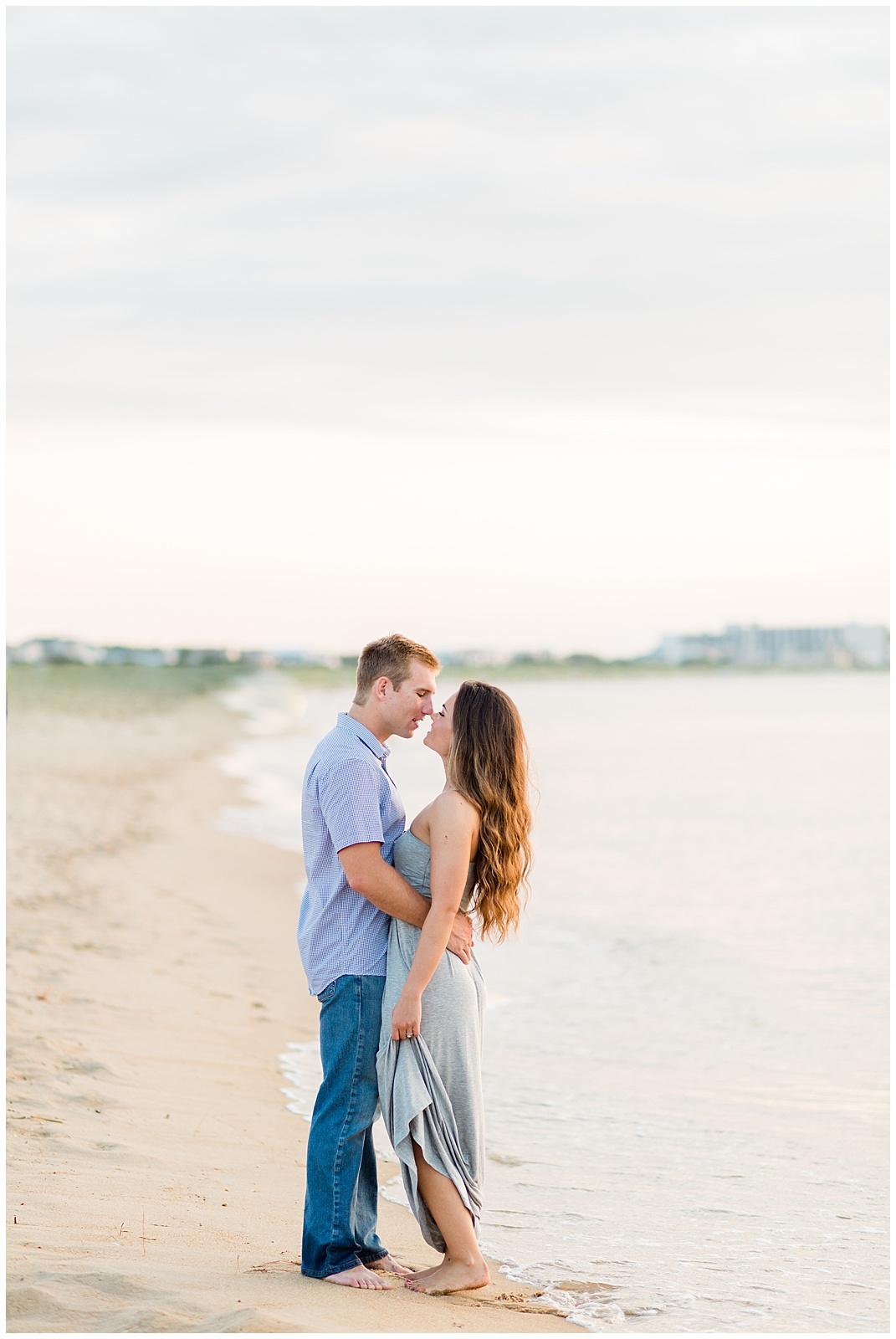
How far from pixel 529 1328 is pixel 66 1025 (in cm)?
371

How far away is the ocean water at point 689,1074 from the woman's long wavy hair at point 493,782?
13 centimetres

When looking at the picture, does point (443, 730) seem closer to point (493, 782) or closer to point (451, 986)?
point (493, 782)

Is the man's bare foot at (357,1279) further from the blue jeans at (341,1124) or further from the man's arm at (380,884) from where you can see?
the man's arm at (380,884)

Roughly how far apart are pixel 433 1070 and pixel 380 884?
62 cm

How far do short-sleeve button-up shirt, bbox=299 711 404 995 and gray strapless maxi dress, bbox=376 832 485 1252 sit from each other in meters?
0.07

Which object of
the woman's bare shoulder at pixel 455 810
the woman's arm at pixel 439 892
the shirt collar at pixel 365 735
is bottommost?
the woman's arm at pixel 439 892

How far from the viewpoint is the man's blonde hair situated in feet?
13.4

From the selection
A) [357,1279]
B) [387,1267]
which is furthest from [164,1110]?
[357,1279]

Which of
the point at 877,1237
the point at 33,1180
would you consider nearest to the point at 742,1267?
the point at 877,1237

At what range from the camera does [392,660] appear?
4.08 m

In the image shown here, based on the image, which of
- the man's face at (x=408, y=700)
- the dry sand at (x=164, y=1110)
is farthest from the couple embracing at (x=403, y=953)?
the dry sand at (x=164, y=1110)

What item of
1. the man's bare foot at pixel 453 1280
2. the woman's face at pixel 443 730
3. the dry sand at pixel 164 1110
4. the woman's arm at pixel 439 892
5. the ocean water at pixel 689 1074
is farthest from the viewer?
the ocean water at pixel 689 1074

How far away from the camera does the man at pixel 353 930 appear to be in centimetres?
392

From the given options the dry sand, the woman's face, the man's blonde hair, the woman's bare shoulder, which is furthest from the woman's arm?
the dry sand
